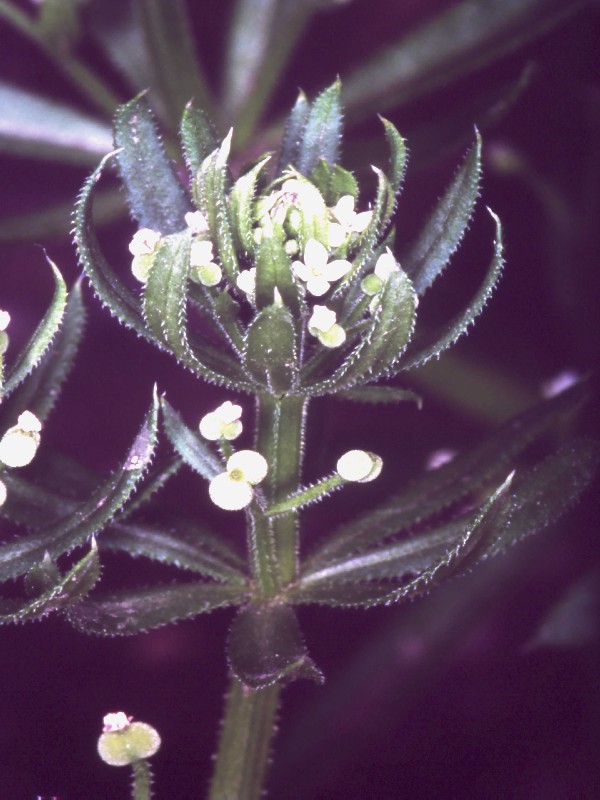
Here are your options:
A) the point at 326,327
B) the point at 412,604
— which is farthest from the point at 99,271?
the point at 412,604

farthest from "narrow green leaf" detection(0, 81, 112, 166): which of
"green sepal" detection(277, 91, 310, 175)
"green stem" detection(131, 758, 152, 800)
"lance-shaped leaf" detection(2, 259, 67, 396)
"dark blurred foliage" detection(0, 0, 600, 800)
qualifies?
"green stem" detection(131, 758, 152, 800)

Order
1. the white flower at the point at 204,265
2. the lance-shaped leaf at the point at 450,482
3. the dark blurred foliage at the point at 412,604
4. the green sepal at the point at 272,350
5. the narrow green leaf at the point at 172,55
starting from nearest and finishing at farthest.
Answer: the green sepal at the point at 272,350, the white flower at the point at 204,265, the lance-shaped leaf at the point at 450,482, the dark blurred foliage at the point at 412,604, the narrow green leaf at the point at 172,55

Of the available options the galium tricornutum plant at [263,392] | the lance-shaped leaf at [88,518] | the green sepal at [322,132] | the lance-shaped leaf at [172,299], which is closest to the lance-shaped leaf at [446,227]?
the galium tricornutum plant at [263,392]

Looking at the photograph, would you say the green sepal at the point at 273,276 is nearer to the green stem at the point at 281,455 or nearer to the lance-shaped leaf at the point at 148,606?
the green stem at the point at 281,455

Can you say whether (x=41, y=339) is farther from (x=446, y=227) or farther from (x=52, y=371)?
(x=446, y=227)

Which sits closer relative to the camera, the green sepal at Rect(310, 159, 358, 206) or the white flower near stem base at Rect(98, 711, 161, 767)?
the white flower near stem base at Rect(98, 711, 161, 767)

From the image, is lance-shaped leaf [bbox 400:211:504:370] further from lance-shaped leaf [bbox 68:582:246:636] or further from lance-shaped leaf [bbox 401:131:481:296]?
lance-shaped leaf [bbox 68:582:246:636]

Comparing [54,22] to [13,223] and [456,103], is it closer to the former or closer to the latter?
[13,223]
